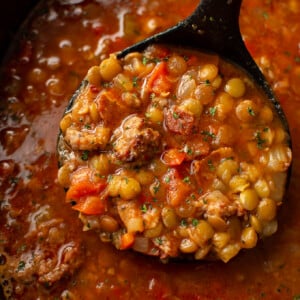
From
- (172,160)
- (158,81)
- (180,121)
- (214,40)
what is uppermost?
(214,40)

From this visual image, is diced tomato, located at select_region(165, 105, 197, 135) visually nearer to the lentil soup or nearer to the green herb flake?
the green herb flake

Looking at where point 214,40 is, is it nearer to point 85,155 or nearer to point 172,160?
point 172,160

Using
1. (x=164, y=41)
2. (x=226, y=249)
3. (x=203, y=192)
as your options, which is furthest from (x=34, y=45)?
(x=226, y=249)

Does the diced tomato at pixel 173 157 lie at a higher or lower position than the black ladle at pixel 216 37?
lower

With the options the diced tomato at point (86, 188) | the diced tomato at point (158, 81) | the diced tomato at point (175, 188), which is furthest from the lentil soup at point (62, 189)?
the diced tomato at point (158, 81)

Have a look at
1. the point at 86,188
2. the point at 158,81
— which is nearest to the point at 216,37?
the point at 158,81

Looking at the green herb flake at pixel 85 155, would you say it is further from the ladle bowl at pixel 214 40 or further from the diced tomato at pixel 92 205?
the diced tomato at pixel 92 205

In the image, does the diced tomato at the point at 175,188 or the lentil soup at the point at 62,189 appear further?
the lentil soup at the point at 62,189
